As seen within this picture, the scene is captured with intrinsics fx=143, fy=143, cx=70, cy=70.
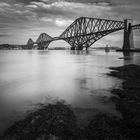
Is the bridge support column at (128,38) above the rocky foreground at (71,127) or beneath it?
above

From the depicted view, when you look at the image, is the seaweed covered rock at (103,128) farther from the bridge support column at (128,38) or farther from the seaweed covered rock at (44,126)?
the bridge support column at (128,38)

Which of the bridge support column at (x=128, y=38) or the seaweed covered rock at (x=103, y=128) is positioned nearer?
the seaweed covered rock at (x=103, y=128)

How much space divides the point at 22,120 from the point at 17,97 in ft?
10.6

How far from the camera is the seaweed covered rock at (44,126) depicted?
14.2ft

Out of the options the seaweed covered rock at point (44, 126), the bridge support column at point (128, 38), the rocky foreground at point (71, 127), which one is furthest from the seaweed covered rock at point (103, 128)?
the bridge support column at point (128, 38)

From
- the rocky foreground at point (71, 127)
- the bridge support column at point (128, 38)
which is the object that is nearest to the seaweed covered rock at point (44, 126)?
the rocky foreground at point (71, 127)

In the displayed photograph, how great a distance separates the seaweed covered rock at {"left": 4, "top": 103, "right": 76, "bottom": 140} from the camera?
432cm

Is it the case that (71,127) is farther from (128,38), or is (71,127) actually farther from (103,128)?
Answer: (128,38)

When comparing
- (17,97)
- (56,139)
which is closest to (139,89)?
(56,139)

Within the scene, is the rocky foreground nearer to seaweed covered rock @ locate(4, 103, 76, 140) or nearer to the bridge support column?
seaweed covered rock @ locate(4, 103, 76, 140)

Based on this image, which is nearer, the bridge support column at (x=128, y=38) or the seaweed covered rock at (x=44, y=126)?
the seaweed covered rock at (x=44, y=126)

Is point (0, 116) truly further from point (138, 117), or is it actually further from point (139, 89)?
point (139, 89)

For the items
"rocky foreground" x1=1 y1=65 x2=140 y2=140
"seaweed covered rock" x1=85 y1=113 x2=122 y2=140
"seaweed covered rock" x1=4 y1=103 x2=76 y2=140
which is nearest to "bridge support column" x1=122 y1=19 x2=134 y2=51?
"rocky foreground" x1=1 y1=65 x2=140 y2=140

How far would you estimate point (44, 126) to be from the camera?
187 inches
